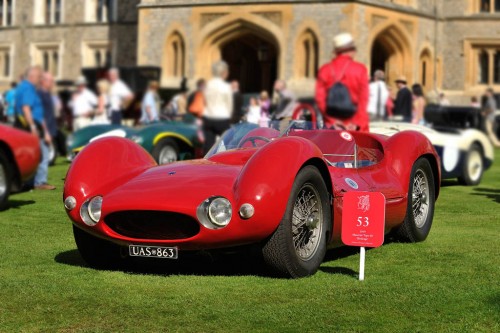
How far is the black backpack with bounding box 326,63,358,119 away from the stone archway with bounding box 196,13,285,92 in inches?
1057

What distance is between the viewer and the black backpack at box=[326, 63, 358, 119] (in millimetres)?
10703

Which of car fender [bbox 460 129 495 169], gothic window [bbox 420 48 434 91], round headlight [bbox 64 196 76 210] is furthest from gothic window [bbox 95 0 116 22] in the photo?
round headlight [bbox 64 196 76 210]

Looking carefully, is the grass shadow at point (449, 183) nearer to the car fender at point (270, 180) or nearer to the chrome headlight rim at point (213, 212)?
the car fender at point (270, 180)

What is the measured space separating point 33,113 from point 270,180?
7.48 metres

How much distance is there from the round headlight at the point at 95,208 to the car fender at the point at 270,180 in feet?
3.02

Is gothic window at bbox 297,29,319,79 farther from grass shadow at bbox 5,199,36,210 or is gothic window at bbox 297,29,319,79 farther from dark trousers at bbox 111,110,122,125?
grass shadow at bbox 5,199,36,210

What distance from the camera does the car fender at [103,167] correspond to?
7266 millimetres

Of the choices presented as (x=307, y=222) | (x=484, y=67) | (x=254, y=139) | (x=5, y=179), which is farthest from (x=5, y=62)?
(x=307, y=222)

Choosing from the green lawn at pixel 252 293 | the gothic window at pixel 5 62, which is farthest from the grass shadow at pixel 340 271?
the gothic window at pixel 5 62

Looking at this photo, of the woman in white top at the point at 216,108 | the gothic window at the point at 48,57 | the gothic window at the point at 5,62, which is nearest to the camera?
the woman in white top at the point at 216,108

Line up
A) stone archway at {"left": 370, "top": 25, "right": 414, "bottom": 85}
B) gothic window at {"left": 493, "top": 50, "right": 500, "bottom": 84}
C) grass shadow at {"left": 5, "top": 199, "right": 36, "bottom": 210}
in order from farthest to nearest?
gothic window at {"left": 493, "top": 50, "right": 500, "bottom": 84}
stone archway at {"left": 370, "top": 25, "right": 414, "bottom": 85}
grass shadow at {"left": 5, "top": 199, "right": 36, "bottom": 210}

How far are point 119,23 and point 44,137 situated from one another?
34.3 meters

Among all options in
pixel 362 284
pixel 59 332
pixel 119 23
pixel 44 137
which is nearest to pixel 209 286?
pixel 362 284

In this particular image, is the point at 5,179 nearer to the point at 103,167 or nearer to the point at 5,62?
the point at 103,167
